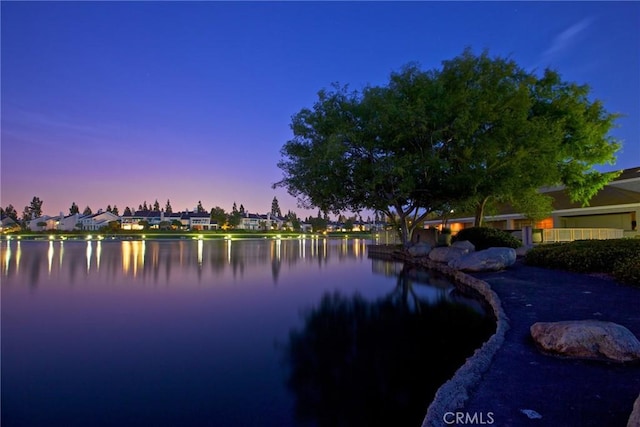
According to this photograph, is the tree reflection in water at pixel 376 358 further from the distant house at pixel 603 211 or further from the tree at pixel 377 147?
the distant house at pixel 603 211

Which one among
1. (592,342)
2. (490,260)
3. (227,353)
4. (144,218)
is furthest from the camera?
(144,218)

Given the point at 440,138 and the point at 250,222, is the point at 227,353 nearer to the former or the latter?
the point at 440,138

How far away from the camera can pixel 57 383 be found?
495cm

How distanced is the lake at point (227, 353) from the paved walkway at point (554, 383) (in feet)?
2.81

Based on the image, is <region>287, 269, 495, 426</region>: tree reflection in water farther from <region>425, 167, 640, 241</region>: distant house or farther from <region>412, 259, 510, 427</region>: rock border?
<region>425, 167, 640, 241</region>: distant house

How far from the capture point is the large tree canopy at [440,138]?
1827 centimetres

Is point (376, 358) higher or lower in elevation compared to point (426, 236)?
lower

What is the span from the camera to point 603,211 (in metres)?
26.8

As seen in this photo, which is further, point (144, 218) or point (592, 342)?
point (144, 218)

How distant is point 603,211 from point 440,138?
16646mm

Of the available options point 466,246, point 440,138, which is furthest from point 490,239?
point 440,138

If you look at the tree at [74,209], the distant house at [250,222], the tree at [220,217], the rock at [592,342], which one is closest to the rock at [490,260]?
the rock at [592,342]

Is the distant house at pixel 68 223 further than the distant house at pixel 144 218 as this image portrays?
No

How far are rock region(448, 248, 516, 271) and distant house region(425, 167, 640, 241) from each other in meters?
16.9
